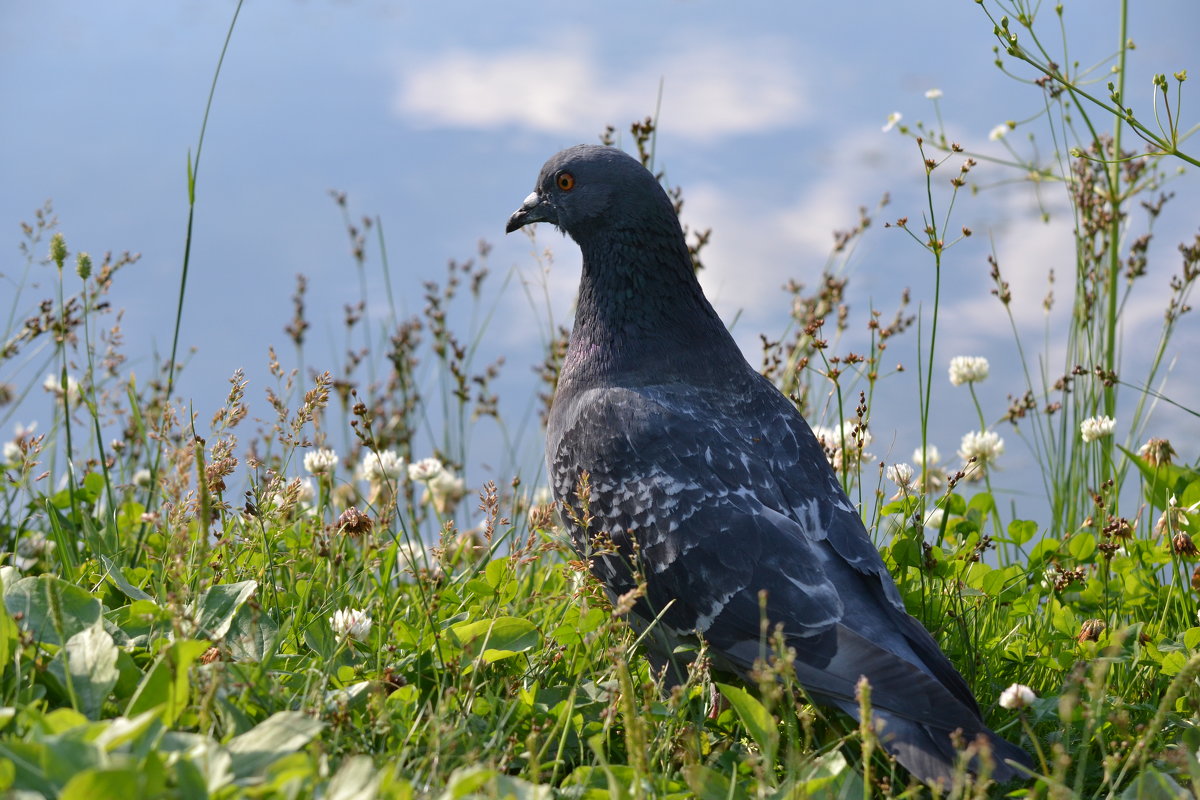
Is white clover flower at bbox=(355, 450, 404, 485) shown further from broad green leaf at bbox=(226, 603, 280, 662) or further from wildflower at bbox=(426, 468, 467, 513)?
broad green leaf at bbox=(226, 603, 280, 662)

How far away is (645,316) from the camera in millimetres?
4582

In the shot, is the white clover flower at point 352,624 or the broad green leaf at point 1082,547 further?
the broad green leaf at point 1082,547

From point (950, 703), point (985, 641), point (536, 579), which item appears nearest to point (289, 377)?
point (536, 579)

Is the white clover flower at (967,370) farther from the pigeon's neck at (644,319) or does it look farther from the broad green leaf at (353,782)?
the broad green leaf at (353,782)

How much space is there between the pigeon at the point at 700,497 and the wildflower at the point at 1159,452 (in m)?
1.63

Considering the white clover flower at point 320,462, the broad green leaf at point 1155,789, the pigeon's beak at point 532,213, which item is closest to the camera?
the broad green leaf at point 1155,789

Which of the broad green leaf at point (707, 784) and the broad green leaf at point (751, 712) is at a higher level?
the broad green leaf at point (751, 712)

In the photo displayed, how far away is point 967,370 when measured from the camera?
5.50 meters

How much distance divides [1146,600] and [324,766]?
3700mm

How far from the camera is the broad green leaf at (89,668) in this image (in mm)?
2949

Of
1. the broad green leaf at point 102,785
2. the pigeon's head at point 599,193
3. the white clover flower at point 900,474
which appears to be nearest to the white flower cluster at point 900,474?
the white clover flower at point 900,474

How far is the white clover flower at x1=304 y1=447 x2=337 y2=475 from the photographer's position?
14.7 feet

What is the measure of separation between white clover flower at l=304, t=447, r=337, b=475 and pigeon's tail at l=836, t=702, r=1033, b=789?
7.34 ft

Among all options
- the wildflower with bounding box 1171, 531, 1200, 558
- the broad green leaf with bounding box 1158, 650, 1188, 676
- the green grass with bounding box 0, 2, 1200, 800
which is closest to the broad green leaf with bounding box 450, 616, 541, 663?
the green grass with bounding box 0, 2, 1200, 800
